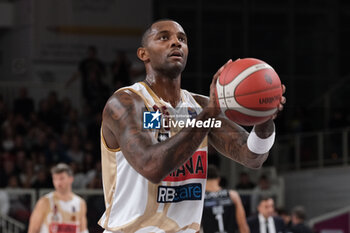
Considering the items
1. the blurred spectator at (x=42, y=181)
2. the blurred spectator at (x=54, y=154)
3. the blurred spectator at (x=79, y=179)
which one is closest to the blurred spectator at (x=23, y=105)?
the blurred spectator at (x=54, y=154)

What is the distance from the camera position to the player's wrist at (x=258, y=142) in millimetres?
3380

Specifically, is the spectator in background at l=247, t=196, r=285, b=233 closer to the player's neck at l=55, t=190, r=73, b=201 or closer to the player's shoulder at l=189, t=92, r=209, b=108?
the player's neck at l=55, t=190, r=73, b=201

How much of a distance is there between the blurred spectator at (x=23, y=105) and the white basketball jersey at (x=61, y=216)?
18.5ft

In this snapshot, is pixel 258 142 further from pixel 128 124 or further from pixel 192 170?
pixel 128 124

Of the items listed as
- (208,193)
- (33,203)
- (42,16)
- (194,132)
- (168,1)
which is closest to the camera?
(194,132)

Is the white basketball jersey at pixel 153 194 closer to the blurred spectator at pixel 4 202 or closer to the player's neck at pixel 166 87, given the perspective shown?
the player's neck at pixel 166 87

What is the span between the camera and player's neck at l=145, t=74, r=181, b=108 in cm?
360

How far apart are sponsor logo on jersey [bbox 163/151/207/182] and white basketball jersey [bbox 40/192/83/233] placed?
4750 mm

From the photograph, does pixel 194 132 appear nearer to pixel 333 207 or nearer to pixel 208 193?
pixel 208 193

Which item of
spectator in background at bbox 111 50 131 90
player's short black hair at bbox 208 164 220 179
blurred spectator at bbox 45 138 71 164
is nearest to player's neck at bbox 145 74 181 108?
player's short black hair at bbox 208 164 220 179

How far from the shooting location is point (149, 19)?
17.0 m

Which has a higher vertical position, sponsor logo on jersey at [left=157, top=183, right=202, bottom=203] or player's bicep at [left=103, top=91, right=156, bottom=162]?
player's bicep at [left=103, top=91, right=156, bottom=162]

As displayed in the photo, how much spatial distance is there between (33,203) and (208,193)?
3.67 meters

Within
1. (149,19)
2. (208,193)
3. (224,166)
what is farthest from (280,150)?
(208,193)
